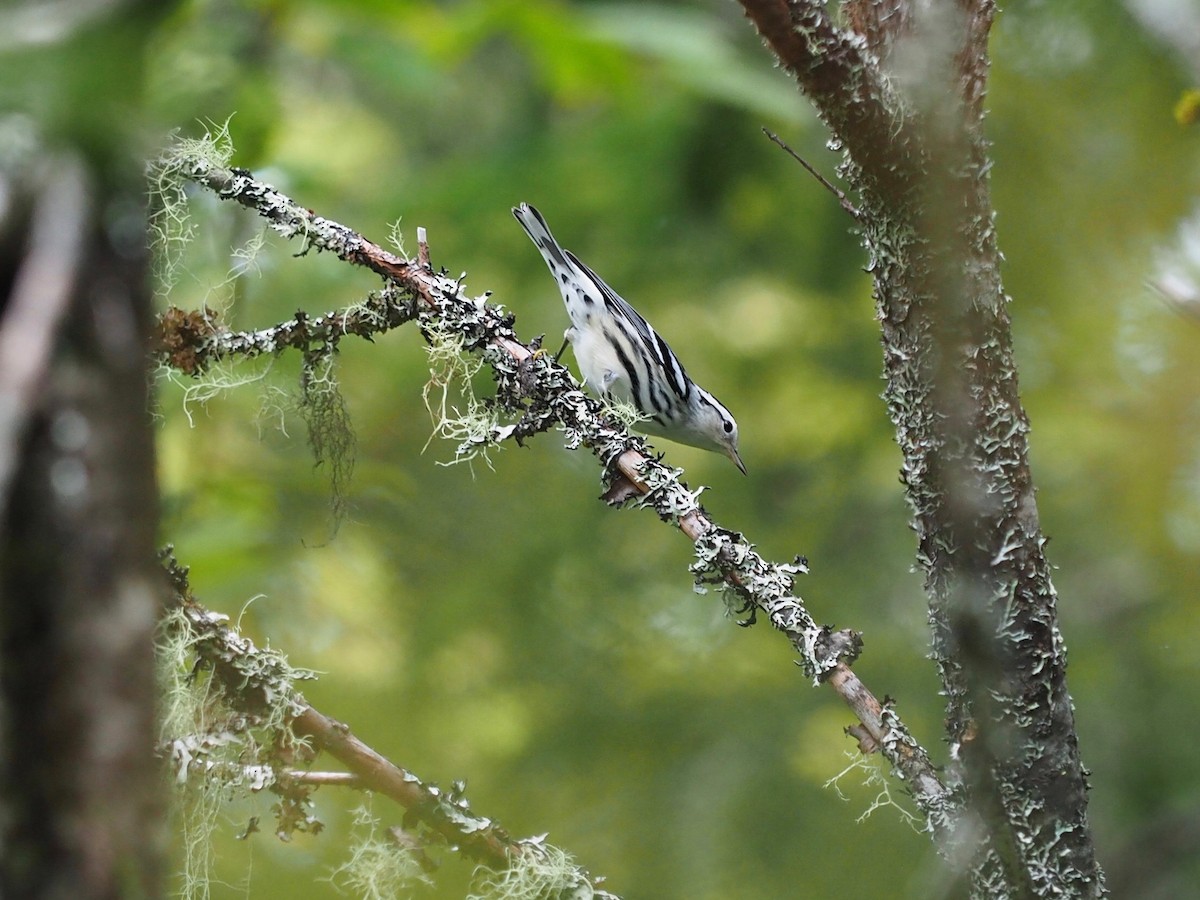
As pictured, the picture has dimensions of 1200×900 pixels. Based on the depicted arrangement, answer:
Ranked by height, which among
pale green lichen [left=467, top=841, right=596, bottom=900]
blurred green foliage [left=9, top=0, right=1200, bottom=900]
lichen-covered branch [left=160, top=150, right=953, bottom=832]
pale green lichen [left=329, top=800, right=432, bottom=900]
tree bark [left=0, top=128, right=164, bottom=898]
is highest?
blurred green foliage [left=9, top=0, right=1200, bottom=900]

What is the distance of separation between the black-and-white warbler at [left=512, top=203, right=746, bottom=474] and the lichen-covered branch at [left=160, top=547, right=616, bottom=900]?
2.40m

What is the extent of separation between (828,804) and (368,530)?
7.00 ft

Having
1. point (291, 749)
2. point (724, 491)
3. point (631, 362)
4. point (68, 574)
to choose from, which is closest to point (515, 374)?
point (291, 749)

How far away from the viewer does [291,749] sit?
1.70 meters

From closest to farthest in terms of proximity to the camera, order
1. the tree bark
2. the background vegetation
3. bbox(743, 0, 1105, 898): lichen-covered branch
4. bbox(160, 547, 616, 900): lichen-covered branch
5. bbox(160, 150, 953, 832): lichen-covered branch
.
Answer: the tree bark, bbox(743, 0, 1105, 898): lichen-covered branch, bbox(160, 547, 616, 900): lichen-covered branch, bbox(160, 150, 953, 832): lichen-covered branch, the background vegetation

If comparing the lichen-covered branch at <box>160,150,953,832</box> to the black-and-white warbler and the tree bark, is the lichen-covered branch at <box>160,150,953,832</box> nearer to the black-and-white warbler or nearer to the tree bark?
the tree bark

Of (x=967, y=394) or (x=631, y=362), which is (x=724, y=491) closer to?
(x=631, y=362)

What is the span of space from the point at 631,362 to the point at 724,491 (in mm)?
960

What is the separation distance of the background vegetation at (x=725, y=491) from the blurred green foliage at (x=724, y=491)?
1 centimetres

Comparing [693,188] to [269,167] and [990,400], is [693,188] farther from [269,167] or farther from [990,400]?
[990,400]

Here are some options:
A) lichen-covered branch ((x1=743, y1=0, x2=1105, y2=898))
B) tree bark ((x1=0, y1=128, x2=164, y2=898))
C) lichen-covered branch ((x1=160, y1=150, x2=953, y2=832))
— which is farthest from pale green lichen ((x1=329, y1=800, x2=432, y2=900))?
tree bark ((x1=0, y1=128, x2=164, y2=898))

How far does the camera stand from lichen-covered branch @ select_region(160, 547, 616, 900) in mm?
1625

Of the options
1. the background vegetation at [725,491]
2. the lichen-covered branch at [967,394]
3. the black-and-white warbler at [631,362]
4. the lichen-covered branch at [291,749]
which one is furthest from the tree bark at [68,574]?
the black-and-white warbler at [631,362]

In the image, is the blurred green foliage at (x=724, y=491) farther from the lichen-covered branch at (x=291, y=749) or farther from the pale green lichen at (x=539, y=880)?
the pale green lichen at (x=539, y=880)
